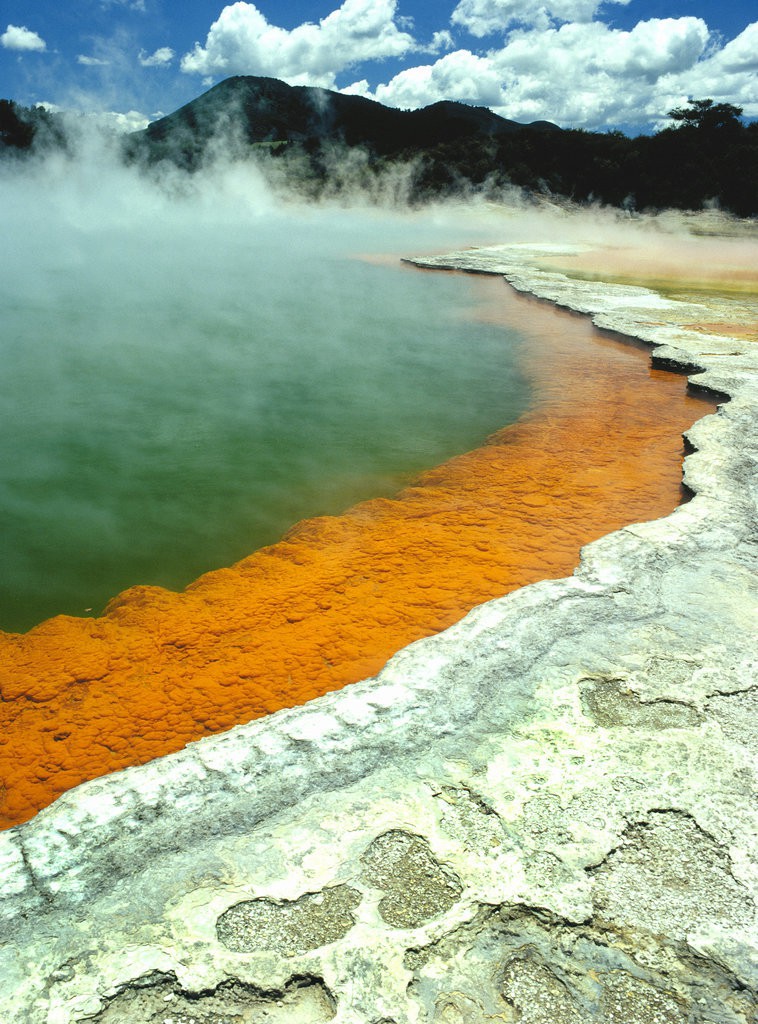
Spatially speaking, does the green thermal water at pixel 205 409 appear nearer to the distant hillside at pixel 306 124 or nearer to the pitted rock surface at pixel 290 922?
the pitted rock surface at pixel 290 922

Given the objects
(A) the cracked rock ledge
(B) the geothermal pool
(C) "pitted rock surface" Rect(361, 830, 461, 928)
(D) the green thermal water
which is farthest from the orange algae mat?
(C) "pitted rock surface" Rect(361, 830, 461, 928)

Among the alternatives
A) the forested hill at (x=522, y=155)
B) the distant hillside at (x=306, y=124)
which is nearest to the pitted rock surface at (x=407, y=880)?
the forested hill at (x=522, y=155)

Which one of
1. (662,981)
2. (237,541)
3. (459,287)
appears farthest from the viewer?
(459,287)

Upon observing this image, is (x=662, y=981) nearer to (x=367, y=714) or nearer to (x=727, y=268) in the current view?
(x=367, y=714)

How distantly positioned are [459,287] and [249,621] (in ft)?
26.7

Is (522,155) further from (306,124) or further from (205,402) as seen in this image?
(306,124)

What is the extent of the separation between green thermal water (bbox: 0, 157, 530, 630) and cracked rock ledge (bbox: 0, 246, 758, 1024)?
1.50 meters

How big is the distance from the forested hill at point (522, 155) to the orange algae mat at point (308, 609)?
70.9 feet

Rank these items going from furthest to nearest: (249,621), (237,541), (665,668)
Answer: (237,541) → (249,621) → (665,668)

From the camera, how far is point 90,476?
3891 mm

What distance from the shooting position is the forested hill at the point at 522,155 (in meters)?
22.0

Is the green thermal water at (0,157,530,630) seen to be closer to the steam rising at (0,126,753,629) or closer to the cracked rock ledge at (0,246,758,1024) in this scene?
the steam rising at (0,126,753,629)

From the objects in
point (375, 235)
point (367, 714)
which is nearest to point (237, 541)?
point (367, 714)

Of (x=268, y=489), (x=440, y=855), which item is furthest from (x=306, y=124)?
(x=440, y=855)
